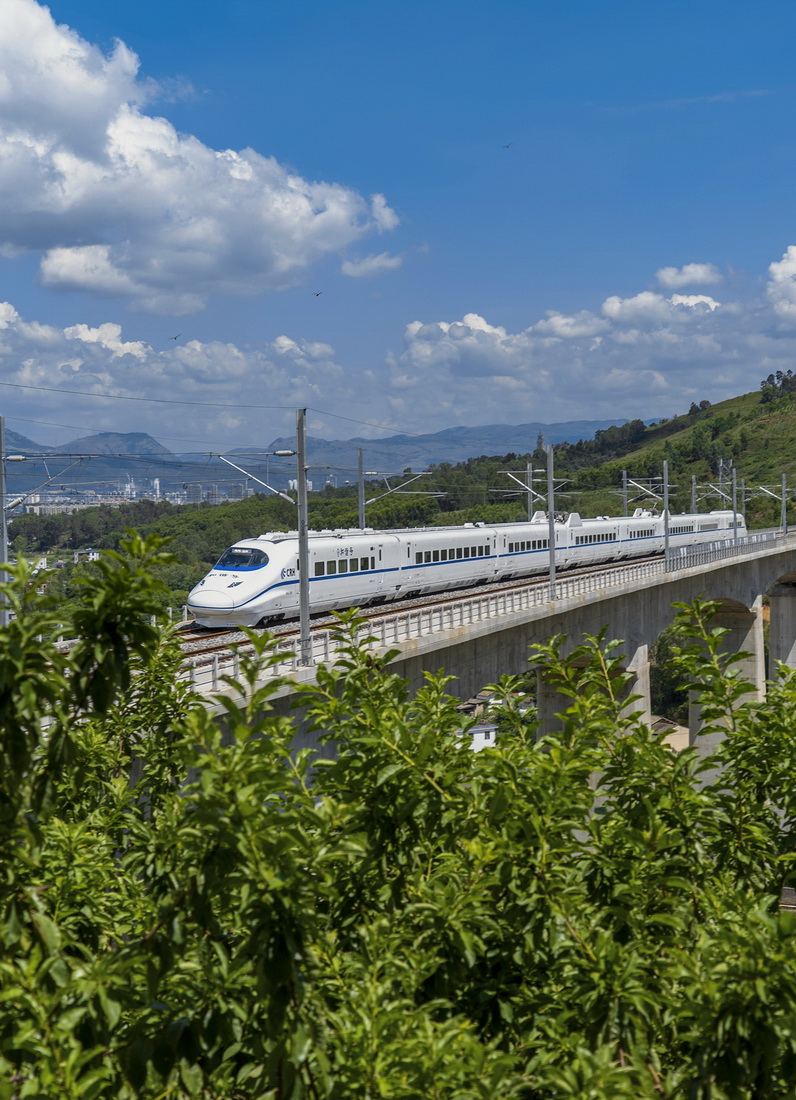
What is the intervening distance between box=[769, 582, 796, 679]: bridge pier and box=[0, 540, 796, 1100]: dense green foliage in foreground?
7517 cm

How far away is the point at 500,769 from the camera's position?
21.0 ft

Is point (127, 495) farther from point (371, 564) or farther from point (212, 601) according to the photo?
point (212, 601)

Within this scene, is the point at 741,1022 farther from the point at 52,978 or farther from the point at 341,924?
the point at 52,978

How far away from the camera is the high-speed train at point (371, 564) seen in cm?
2967

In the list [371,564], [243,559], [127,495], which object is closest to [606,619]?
[371,564]

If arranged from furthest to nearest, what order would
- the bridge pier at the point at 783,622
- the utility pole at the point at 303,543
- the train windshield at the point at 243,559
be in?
1. the bridge pier at the point at 783,622
2. the train windshield at the point at 243,559
3. the utility pole at the point at 303,543

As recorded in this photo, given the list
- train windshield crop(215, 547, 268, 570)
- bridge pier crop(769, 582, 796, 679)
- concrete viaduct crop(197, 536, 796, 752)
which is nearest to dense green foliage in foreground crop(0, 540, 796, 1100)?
concrete viaduct crop(197, 536, 796, 752)

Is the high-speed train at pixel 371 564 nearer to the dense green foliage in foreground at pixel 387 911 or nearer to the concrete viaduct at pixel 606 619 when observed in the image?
the concrete viaduct at pixel 606 619

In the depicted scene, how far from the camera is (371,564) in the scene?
35906 millimetres

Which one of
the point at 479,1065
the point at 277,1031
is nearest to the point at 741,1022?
the point at 479,1065

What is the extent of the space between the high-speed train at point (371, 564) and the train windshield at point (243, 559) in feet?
0.10

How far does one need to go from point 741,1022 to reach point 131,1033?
2.81 metres

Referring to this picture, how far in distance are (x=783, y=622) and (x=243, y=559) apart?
6051 centimetres

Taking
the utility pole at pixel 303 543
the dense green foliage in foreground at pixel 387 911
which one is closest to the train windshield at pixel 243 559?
the utility pole at pixel 303 543
